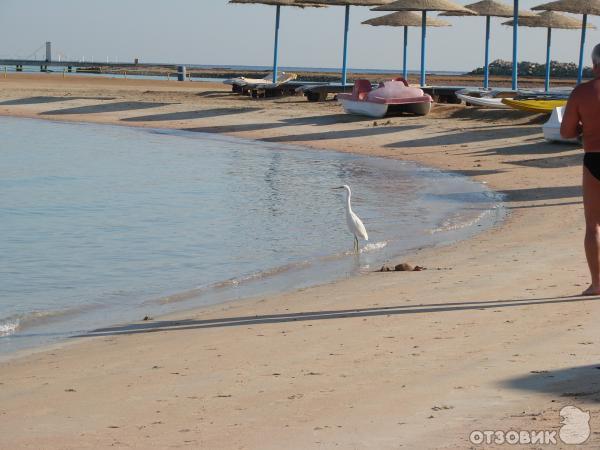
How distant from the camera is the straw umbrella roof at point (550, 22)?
35438 millimetres

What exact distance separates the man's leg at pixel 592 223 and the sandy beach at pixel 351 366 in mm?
230

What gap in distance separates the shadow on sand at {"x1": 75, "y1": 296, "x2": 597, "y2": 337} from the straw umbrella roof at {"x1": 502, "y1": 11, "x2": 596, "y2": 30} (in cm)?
2919

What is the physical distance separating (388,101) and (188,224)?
14251 millimetres

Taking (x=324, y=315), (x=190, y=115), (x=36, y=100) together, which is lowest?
(x=324, y=315)

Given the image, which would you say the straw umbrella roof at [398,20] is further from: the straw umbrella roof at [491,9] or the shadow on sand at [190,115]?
the shadow on sand at [190,115]

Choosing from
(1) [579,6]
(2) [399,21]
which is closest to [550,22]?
(2) [399,21]

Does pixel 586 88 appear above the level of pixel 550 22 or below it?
below

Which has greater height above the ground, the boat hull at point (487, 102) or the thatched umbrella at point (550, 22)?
the thatched umbrella at point (550, 22)

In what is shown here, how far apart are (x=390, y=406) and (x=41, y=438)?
165 cm

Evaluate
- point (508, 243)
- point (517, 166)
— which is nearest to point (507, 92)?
point (517, 166)

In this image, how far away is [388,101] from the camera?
28203 mm

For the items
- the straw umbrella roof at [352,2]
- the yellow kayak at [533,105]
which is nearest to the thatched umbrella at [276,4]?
the straw umbrella roof at [352,2]

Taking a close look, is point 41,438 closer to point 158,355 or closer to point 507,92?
point 158,355

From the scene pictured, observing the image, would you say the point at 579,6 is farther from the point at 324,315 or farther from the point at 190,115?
the point at 324,315
